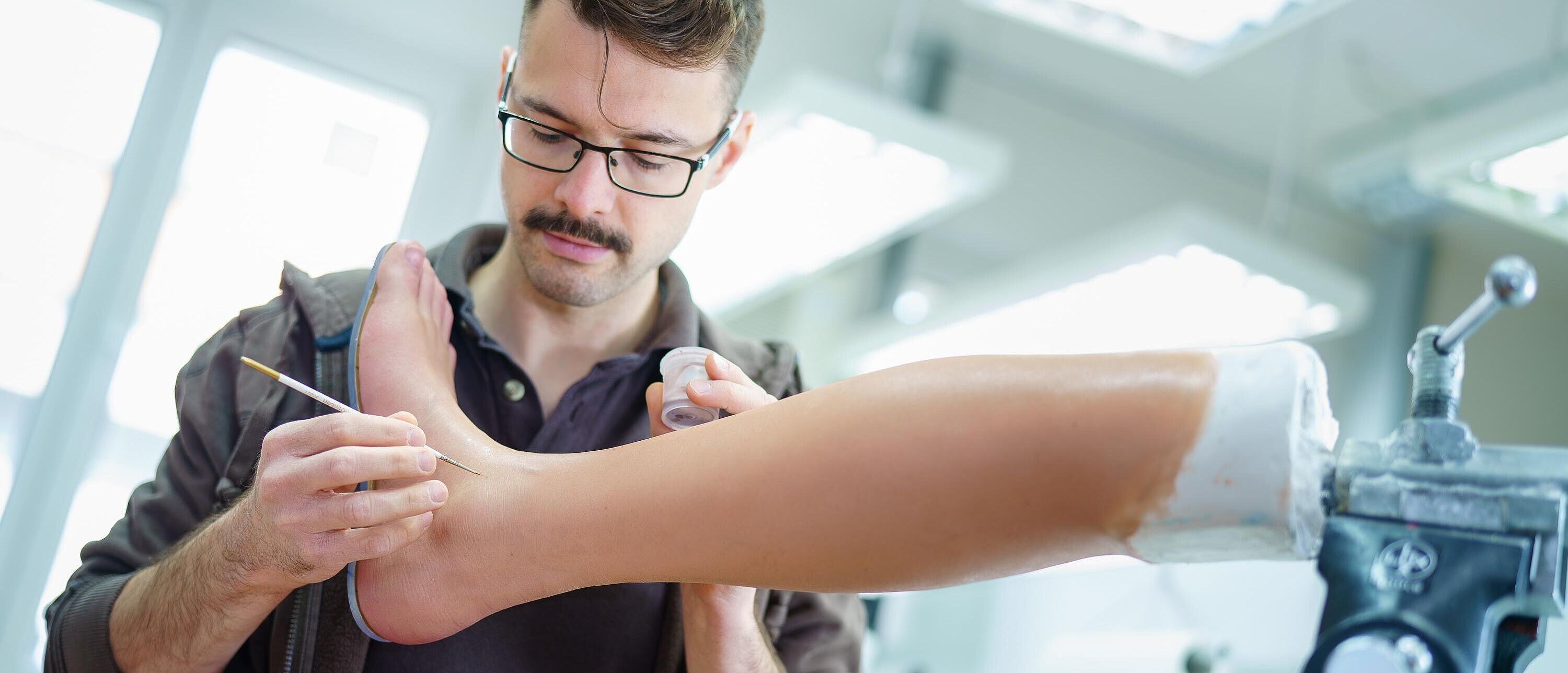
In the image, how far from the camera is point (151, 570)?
114 centimetres

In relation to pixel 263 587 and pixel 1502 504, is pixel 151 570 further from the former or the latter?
A: pixel 1502 504

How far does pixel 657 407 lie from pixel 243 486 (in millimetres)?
440

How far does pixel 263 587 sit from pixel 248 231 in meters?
2.85

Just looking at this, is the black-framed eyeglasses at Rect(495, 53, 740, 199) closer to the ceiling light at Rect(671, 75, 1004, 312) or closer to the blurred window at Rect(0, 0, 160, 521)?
the ceiling light at Rect(671, 75, 1004, 312)

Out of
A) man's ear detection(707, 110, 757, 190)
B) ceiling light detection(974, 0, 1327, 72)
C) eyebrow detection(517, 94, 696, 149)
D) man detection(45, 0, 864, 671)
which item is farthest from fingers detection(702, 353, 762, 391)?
ceiling light detection(974, 0, 1327, 72)

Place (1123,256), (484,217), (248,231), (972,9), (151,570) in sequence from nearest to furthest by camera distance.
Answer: (151,570)
(1123,256)
(248,231)
(484,217)
(972,9)

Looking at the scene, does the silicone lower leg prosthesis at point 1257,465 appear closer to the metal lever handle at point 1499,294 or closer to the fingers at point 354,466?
the metal lever handle at point 1499,294

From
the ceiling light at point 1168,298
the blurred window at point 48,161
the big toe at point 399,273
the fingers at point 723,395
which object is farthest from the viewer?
the blurred window at point 48,161

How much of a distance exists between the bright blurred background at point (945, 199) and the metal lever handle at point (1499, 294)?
1.73 m

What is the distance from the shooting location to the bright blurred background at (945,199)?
2.62m

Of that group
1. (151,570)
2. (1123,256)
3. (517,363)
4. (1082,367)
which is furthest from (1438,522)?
(1123,256)

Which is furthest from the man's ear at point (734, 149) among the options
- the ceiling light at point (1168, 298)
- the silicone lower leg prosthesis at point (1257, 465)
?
the ceiling light at point (1168, 298)

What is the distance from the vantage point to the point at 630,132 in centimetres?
133

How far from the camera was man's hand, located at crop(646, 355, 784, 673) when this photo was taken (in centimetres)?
114
